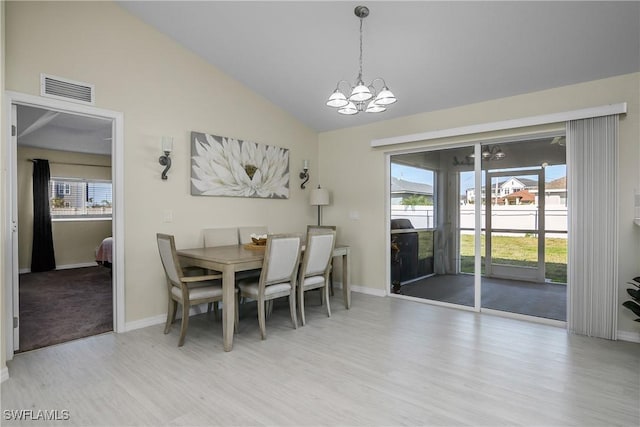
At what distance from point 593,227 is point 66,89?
16.1 feet

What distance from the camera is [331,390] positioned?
7.48ft

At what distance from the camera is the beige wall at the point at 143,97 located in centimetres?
288

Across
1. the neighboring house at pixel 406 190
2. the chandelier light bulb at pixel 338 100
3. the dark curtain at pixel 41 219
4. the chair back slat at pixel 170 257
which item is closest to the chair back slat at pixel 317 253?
the chair back slat at pixel 170 257

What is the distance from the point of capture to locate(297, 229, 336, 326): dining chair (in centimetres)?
358

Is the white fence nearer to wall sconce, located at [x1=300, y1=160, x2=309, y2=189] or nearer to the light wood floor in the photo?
the light wood floor

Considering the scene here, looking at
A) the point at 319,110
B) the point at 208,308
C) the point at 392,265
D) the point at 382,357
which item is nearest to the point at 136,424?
the point at 382,357

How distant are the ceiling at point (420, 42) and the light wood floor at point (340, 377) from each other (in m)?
2.51

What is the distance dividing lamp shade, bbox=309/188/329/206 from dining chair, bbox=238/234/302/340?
1713 millimetres

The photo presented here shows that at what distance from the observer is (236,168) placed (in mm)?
4301

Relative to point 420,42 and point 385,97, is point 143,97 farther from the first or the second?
point 420,42

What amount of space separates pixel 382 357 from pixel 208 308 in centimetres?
211

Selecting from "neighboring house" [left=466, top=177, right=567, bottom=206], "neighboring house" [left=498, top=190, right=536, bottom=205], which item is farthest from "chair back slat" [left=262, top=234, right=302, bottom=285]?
"neighboring house" [left=498, top=190, right=536, bottom=205]

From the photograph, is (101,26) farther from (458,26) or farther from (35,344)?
(458,26)

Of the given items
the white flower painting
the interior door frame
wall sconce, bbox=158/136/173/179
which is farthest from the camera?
the white flower painting
